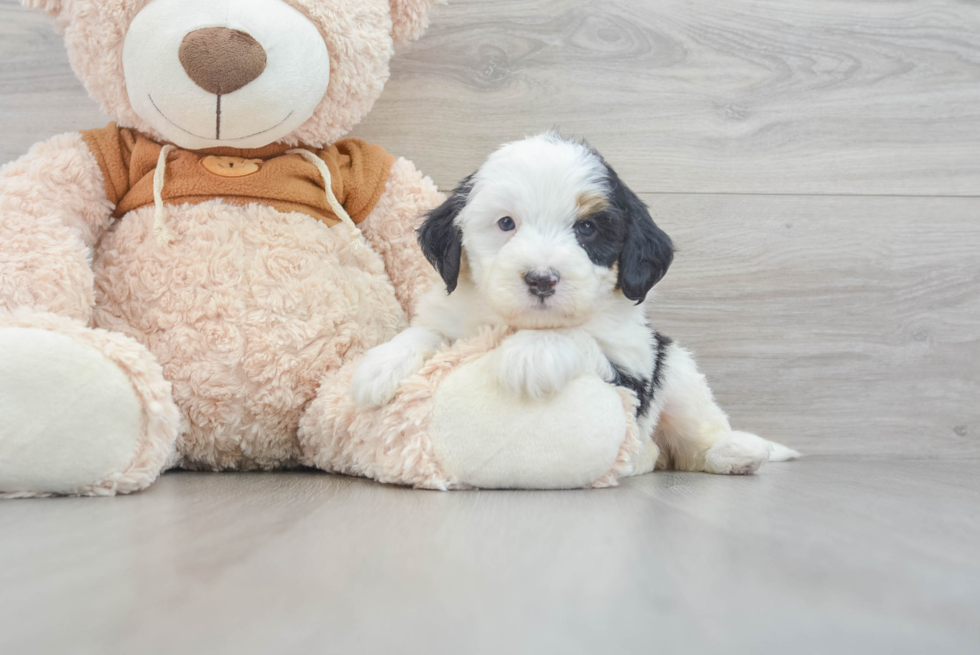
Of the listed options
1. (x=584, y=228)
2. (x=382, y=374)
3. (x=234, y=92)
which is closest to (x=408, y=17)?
(x=234, y=92)

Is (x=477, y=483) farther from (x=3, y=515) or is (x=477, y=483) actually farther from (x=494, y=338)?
(x=3, y=515)

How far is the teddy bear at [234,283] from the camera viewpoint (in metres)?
1.08

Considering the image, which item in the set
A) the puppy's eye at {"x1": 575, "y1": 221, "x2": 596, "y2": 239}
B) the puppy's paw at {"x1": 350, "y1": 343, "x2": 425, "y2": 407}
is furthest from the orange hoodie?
the puppy's eye at {"x1": 575, "y1": 221, "x2": 596, "y2": 239}

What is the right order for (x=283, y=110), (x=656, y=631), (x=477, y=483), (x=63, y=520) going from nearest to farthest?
(x=656, y=631)
(x=63, y=520)
(x=477, y=483)
(x=283, y=110)

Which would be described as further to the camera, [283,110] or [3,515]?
[283,110]

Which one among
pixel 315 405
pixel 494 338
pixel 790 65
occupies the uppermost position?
pixel 790 65

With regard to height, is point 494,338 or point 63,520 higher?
point 494,338

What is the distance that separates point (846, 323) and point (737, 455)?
2.00 feet

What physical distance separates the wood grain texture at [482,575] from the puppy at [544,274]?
208 mm

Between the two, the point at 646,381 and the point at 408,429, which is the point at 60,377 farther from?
the point at 646,381

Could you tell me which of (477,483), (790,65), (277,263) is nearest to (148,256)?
(277,263)

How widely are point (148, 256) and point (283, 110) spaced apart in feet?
1.17

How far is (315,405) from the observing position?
1.31 m

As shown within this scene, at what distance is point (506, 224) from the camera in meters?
1.19
